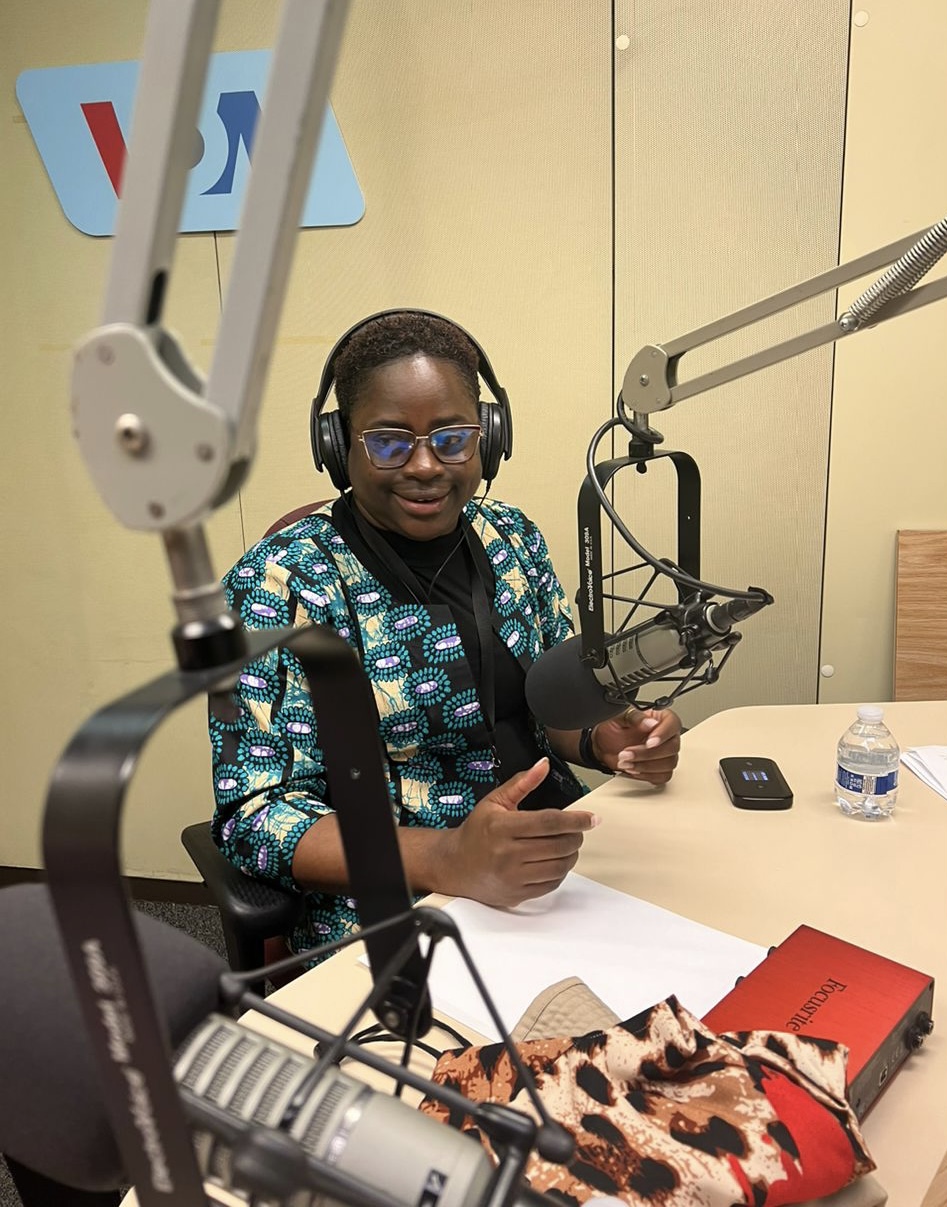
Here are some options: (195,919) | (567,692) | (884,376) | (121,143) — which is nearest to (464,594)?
(567,692)

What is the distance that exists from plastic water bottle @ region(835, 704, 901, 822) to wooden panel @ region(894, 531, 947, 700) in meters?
0.80

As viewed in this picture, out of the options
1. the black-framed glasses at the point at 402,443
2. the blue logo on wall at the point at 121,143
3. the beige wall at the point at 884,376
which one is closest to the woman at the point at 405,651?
the black-framed glasses at the point at 402,443

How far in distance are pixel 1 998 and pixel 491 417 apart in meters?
1.02

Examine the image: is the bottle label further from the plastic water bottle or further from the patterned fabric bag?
the patterned fabric bag

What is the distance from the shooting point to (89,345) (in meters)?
0.33

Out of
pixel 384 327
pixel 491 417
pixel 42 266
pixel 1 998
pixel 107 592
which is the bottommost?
pixel 107 592

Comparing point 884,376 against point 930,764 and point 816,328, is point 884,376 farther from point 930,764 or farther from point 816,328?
point 816,328

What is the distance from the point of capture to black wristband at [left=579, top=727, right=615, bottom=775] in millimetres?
1350

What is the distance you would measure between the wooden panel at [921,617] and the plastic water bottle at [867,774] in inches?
31.5

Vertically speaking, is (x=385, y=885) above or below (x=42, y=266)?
below

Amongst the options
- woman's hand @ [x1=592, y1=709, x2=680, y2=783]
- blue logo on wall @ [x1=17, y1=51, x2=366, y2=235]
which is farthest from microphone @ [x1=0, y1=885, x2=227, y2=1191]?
blue logo on wall @ [x1=17, y1=51, x2=366, y2=235]

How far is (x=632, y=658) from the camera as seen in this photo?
0.89 m

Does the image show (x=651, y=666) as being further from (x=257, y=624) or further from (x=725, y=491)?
(x=725, y=491)

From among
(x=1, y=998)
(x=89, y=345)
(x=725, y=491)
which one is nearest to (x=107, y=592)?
(x=725, y=491)
